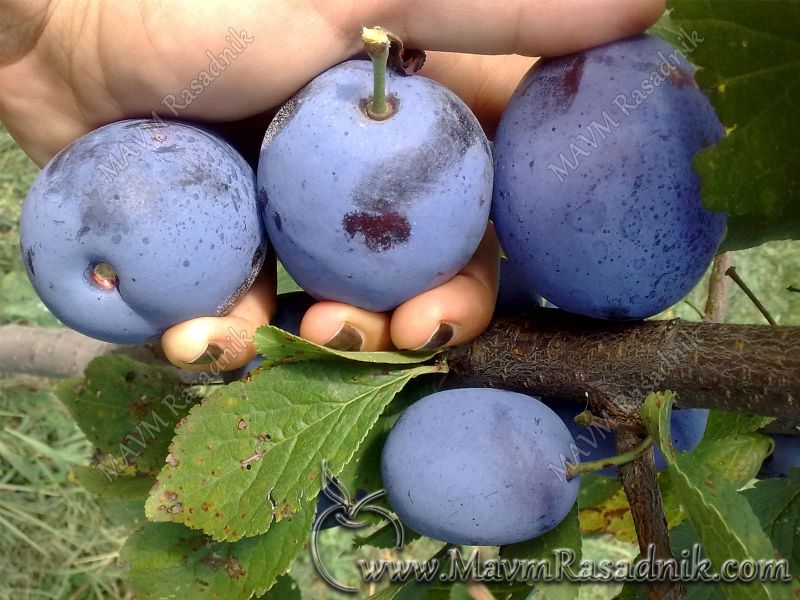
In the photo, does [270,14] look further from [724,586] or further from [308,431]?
Answer: [724,586]

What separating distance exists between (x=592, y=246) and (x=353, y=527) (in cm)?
49

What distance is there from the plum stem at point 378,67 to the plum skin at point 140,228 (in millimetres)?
191

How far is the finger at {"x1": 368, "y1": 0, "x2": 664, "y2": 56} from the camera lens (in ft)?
2.56

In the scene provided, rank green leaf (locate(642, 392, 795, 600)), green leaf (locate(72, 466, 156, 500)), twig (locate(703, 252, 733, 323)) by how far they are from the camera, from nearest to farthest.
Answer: green leaf (locate(642, 392, 795, 600))
green leaf (locate(72, 466, 156, 500))
twig (locate(703, 252, 733, 323))

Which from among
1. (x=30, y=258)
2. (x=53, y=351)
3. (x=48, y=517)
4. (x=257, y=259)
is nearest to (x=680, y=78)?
(x=257, y=259)

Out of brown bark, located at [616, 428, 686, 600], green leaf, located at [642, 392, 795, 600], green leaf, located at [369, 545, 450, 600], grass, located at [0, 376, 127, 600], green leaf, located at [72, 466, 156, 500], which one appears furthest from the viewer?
grass, located at [0, 376, 127, 600]

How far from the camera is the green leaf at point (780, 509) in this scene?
3.00ft

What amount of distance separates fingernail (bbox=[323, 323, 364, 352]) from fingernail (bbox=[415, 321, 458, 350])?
7 centimetres

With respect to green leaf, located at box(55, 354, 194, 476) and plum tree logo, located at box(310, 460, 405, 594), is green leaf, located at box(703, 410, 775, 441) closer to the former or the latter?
plum tree logo, located at box(310, 460, 405, 594)

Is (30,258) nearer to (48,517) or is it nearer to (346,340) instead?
(346,340)

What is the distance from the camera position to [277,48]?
2.85 ft

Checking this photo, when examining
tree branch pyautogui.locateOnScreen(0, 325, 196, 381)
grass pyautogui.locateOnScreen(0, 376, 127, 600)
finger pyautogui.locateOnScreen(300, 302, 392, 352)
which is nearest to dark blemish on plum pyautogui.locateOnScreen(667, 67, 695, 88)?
finger pyautogui.locateOnScreen(300, 302, 392, 352)

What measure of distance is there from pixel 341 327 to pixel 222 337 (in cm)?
15

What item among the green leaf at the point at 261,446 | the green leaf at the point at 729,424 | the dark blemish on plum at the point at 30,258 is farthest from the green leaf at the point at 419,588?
the dark blemish on plum at the point at 30,258
